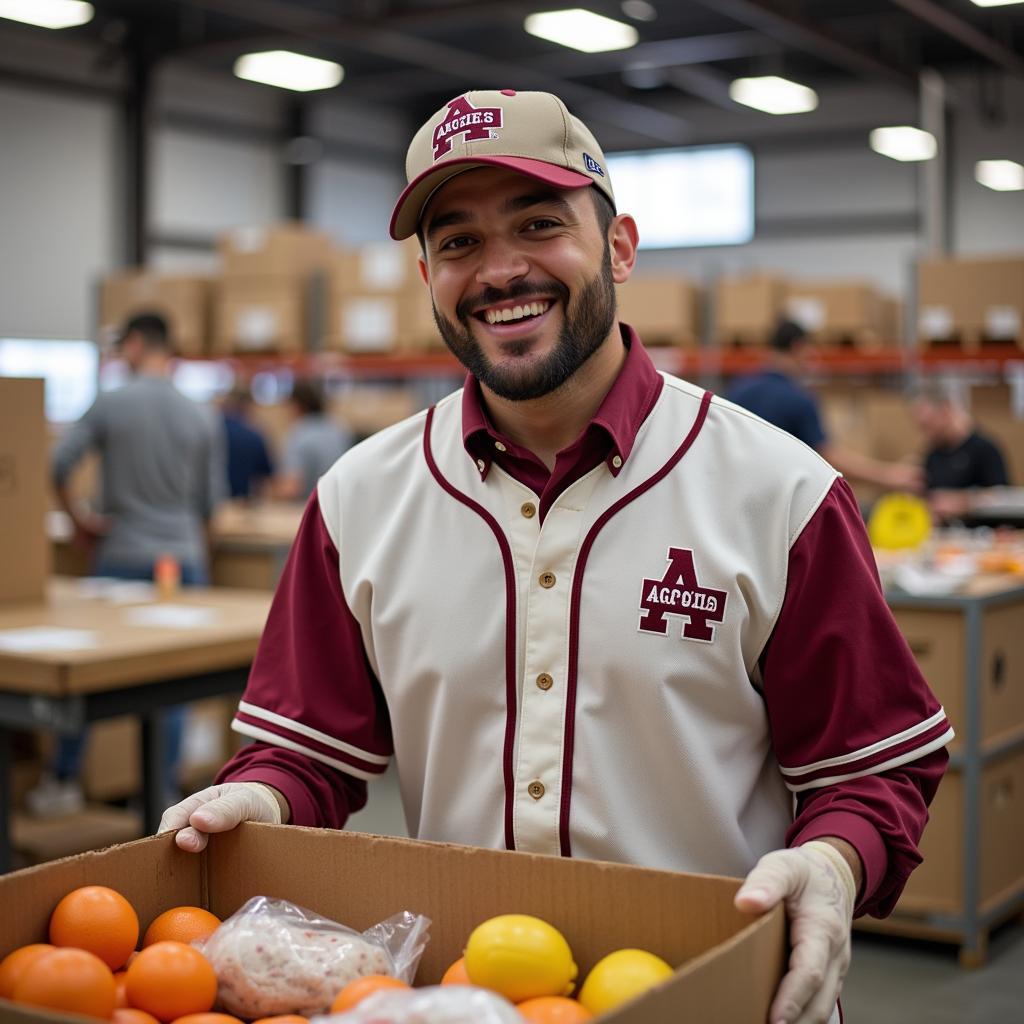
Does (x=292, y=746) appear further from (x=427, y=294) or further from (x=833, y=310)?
(x=833, y=310)

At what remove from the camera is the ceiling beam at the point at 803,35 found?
→ 9.00 meters

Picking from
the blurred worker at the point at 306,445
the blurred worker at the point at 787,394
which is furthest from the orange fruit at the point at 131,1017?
the blurred worker at the point at 306,445

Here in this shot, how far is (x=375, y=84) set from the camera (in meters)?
14.2

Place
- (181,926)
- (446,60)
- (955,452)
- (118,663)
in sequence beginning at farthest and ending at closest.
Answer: (446,60), (955,452), (118,663), (181,926)

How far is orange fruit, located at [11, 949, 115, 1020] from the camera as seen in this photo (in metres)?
1.06

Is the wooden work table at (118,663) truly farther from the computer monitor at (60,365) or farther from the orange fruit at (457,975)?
the computer monitor at (60,365)

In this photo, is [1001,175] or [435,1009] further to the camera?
[1001,175]

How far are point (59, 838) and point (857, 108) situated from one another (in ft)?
40.0

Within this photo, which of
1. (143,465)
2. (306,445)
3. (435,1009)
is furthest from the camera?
(306,445)

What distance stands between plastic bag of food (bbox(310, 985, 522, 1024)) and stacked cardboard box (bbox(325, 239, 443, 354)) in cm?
790

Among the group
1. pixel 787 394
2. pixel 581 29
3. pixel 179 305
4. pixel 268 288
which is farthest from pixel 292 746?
pixel 179 305

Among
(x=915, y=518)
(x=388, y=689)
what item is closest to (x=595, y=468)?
(x=388, y=689)

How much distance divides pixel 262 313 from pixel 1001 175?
25.4 feet

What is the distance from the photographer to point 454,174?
5.00 ft
